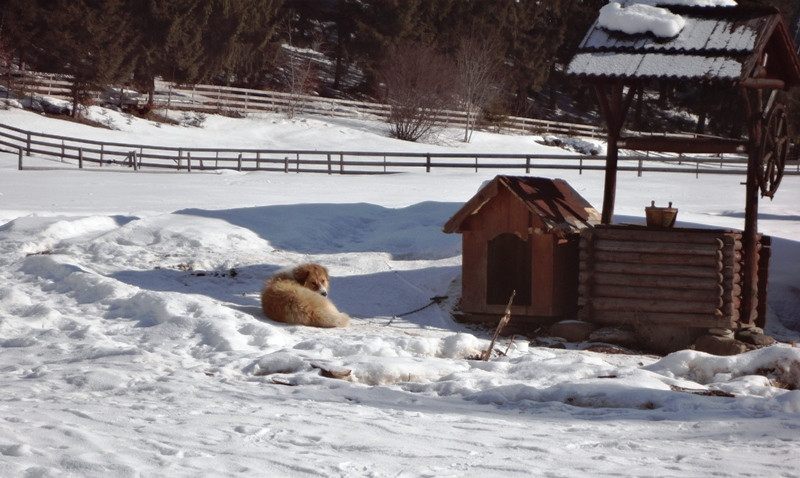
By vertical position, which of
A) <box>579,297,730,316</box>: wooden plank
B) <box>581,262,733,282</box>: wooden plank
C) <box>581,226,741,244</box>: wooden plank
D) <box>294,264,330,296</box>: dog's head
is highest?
<box>581,226,741,244</box>: wooden plank

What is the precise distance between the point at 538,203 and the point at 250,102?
40.5 meters

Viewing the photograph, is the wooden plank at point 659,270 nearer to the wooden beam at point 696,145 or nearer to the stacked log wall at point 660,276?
the stacked log wall at point 660,276

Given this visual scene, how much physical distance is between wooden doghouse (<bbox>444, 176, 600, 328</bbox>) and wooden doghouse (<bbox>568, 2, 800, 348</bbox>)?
0.48m

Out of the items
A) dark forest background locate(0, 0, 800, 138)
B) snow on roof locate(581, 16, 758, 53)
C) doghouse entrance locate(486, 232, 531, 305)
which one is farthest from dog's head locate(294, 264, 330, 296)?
dark forest background locate(0, 0, 800, 138)

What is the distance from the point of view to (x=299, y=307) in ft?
Answer: 32.7

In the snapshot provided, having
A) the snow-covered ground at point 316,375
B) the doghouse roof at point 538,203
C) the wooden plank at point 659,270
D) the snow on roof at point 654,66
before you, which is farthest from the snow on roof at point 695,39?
the snow-covered ground at point 316,375

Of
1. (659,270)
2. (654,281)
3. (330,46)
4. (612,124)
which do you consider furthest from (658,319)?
(330,46)

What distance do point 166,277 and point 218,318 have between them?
3.02m

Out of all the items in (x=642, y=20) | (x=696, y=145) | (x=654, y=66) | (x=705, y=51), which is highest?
(x=642, y=20)

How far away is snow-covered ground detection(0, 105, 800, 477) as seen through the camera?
16.6ft

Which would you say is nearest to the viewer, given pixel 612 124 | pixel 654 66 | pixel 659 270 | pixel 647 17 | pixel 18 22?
pixel 659 270

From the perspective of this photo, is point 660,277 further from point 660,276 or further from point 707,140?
point 707,140

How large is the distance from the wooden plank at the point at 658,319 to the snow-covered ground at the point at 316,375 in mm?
800

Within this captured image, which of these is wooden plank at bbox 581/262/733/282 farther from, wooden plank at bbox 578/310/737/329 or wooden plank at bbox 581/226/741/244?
wooden plank at bbox 578/310/737/329
